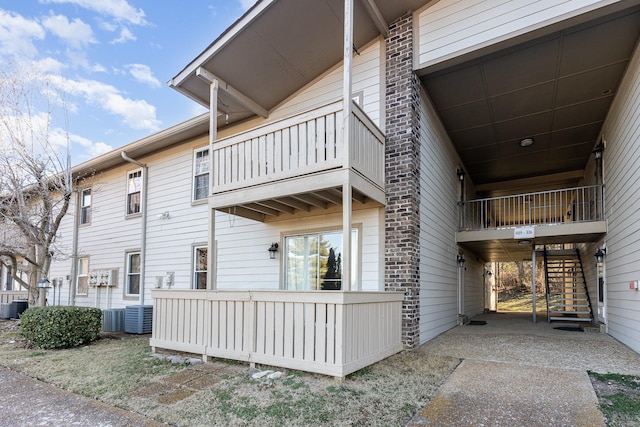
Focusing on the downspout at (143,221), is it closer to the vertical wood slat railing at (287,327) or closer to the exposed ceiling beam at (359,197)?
the vertical wood slat railing at (287,327)

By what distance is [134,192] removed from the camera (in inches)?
465

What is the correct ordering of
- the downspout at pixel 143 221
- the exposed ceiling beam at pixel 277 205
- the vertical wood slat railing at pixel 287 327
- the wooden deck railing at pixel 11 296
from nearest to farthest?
the vertical wood slat railing at pixel 287 327 → the exposed ceiling beam at pixel 277 205 → the downspout at pixel 143 221 → the wooden deck railing at pixel 11 296

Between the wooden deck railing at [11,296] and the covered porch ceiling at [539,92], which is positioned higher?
the covered porch ceiling at [539,92]

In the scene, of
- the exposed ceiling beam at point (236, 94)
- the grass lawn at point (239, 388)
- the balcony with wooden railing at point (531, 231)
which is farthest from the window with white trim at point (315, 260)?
the balcony with wooden railing at point (531, 231)

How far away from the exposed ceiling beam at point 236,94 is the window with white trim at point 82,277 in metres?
8.33

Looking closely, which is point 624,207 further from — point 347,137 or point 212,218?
point 212,218

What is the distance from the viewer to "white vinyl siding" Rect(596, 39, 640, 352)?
20.5 ft

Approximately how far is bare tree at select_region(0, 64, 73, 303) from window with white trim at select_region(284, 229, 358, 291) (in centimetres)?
562

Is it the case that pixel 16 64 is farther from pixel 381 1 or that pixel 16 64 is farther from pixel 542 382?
pixel 542 382

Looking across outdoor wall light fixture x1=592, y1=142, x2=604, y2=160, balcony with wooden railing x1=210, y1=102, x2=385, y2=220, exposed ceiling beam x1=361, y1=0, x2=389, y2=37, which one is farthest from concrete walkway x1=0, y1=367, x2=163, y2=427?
outdoor wall light fixture x1=592, y1=142, x2=604, y2=160

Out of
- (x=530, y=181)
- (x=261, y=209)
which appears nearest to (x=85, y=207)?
(x=261, y=209)

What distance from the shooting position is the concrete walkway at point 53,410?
3824 mm

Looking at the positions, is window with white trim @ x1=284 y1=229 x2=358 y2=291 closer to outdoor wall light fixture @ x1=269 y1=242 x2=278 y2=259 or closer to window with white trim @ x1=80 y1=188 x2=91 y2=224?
outdoor wall light fixture @ x1=269 y1=242 x2=278 y2=259

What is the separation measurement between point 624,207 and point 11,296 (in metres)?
18.5
